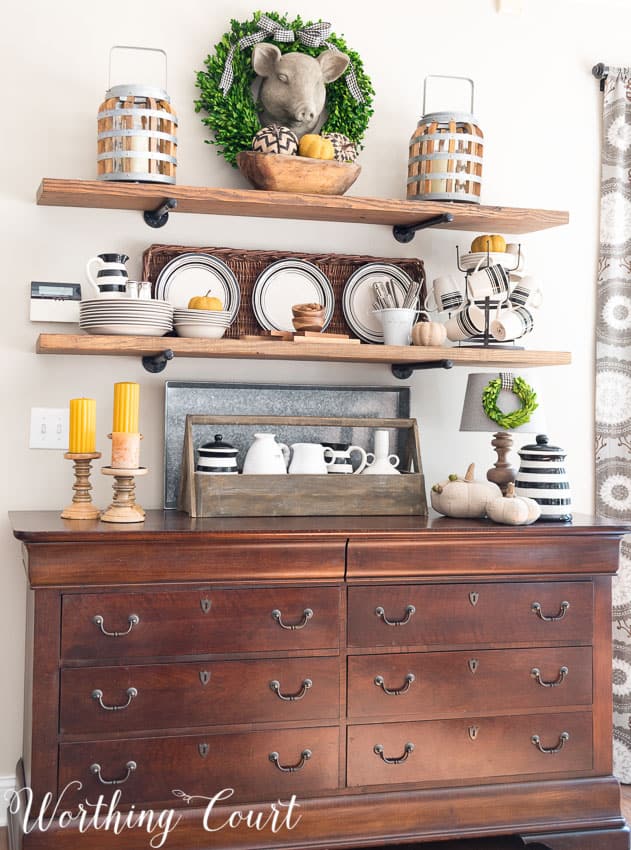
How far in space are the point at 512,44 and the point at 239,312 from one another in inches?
51.0

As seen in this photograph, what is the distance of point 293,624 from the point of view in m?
2.48

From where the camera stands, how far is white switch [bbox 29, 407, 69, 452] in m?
2.83

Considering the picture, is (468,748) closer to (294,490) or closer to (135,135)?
(294,490)

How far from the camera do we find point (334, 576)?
251cm

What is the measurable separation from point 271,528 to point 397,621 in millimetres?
427

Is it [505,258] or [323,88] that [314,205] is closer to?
[323,88]

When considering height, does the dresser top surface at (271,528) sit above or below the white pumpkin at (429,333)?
below

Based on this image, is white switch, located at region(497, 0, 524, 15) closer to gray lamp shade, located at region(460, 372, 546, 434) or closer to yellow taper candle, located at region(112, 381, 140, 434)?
gray lamp shade, located at region(460, 372, 546, 434)

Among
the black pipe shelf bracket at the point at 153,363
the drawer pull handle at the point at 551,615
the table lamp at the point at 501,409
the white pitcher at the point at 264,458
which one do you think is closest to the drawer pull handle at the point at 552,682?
the drawer pull handle at the point at 551,615

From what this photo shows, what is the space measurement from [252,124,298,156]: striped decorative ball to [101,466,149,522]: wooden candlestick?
3.26 feet

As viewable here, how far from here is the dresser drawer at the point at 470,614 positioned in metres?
2.53

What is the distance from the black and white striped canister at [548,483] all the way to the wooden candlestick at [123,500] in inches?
42.9

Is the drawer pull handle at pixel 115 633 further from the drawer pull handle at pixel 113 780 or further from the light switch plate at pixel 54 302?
the light switch plate at pixel 54 302

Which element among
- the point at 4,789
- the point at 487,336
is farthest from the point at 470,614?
the point at 4,789
